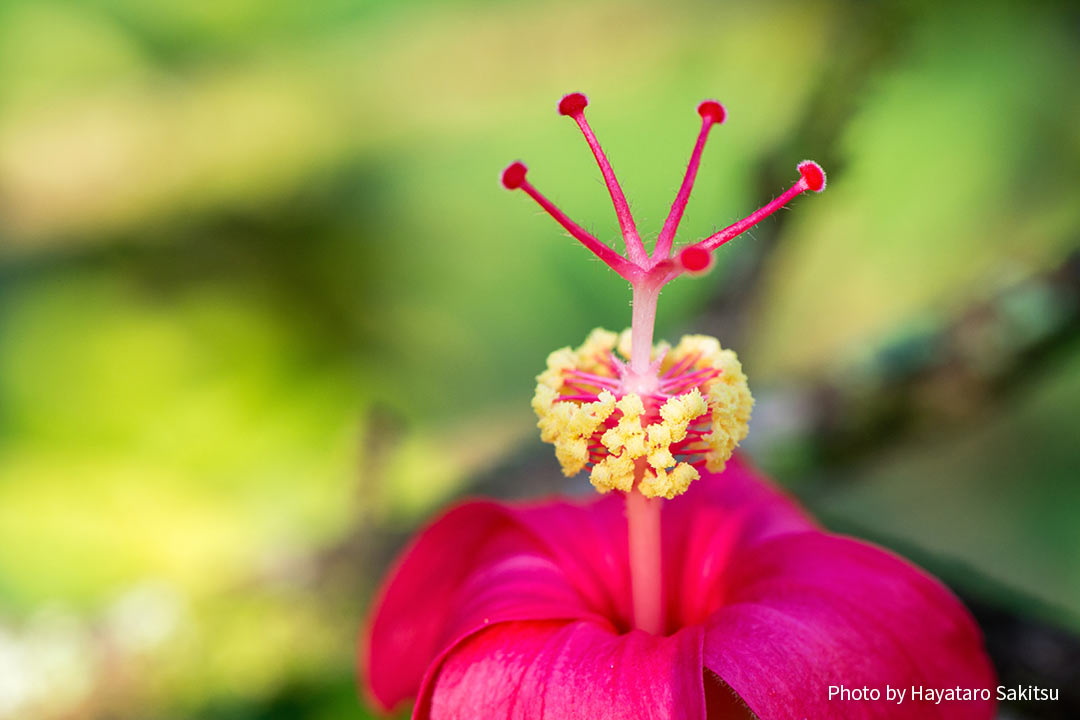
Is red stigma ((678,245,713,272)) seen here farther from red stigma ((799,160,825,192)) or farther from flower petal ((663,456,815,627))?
flower petal ((663,456,815,627))

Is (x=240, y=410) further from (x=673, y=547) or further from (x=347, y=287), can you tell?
(x=673, y=547)

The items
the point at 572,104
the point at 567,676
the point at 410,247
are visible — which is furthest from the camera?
the point at 410,247

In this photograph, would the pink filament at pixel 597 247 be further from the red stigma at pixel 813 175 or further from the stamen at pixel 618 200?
the red stigma at pixel 813 175

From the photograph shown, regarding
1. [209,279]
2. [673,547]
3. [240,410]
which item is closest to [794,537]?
[673,547]

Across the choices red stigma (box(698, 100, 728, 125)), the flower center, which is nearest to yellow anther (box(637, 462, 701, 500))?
the flower center

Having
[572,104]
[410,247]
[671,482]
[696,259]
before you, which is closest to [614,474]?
[671,482]

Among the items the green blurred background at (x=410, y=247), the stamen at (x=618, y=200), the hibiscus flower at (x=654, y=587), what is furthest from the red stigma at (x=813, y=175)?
the green blurred background at (x=410, y=247)

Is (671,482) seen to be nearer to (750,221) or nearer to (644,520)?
(644,520)
